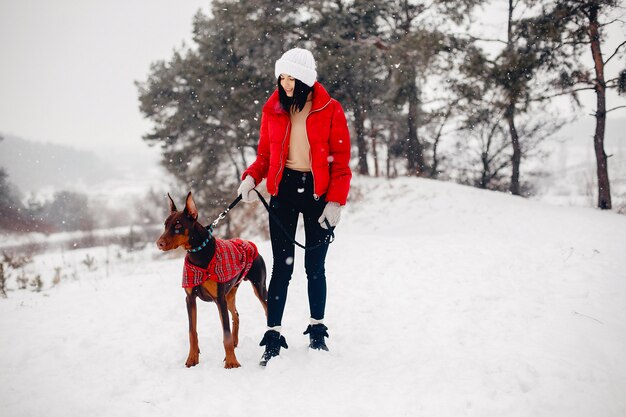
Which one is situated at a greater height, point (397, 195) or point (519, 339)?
point (397, 195)

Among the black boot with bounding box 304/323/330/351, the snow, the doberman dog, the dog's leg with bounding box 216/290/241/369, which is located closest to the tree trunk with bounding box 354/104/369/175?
the snow

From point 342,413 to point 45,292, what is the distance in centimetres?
555

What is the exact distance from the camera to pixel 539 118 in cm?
1725

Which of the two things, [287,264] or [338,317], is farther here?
[338,317]

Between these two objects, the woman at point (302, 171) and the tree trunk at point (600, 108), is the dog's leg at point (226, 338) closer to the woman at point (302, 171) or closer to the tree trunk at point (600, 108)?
the woman at point (302, 171)

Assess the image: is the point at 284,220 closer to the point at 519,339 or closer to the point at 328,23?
the point at 519,339

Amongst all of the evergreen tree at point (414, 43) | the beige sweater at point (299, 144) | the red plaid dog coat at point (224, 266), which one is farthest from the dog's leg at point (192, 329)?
the evergreen tree at point (414, 43)

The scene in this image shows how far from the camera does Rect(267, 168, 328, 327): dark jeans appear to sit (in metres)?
2.92

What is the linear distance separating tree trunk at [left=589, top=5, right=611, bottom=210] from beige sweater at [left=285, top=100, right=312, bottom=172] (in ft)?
36.8

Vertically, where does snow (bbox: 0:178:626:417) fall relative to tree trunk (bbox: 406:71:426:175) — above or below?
below

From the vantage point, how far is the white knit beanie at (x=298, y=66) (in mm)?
2715

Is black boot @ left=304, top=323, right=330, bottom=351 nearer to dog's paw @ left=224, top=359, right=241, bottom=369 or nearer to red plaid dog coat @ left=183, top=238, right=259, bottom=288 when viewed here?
dog's paw @ left=224, top=359, right=241, bottom=369

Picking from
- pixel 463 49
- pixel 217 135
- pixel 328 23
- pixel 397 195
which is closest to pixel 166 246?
pixel 397 195

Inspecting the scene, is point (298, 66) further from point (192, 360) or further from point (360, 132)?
point (360, 132)
